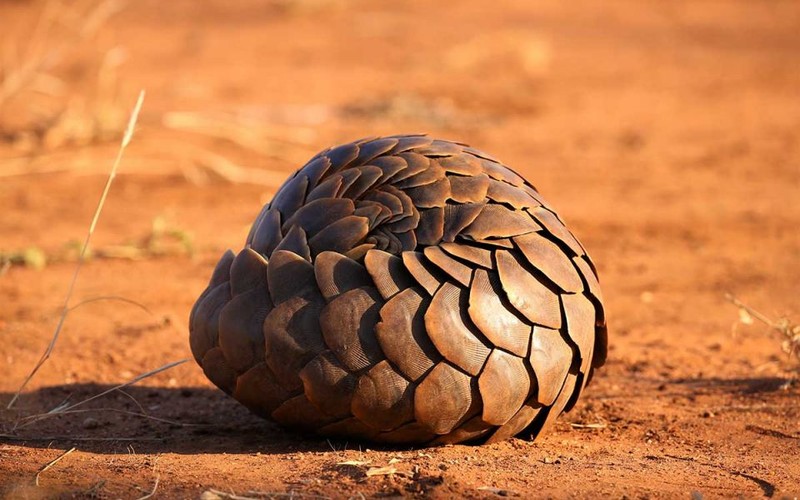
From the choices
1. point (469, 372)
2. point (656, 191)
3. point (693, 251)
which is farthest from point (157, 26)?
point (469, 372)

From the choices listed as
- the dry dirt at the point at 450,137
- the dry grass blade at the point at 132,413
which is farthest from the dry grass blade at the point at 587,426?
the dry grass blade at the point at 132,413

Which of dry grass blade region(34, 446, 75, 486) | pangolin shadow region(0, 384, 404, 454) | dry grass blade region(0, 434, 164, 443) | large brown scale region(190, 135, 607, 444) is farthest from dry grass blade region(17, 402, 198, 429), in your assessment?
large brown scale region(190, 135, 607, 444)

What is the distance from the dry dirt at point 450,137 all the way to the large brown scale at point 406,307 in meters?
0.21

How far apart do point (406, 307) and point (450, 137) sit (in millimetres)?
8182

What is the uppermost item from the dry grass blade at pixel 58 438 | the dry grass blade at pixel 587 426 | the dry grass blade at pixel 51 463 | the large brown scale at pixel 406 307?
the large brown scale at pixel 406 307

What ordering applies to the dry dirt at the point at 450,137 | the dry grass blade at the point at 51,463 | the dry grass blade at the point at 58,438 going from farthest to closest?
the dry grass blade at the point at 58,438
the dry dirt at the point at 450,137
the dry grass blade at the point at 51,463

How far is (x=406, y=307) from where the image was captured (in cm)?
361

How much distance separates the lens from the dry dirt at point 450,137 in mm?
3793

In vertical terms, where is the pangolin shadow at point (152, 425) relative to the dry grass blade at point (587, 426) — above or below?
below

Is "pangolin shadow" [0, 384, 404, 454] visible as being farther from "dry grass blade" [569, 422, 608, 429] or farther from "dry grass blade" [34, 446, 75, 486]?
"dry grass blade" [569, 422, 608, 429]

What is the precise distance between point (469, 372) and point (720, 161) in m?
7.98

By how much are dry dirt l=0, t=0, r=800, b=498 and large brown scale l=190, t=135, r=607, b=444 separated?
0.68ft

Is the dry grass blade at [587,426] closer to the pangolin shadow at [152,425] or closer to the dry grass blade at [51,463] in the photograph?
the pangolin shadow at [152,425]

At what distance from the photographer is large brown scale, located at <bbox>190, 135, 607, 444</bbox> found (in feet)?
11.9
